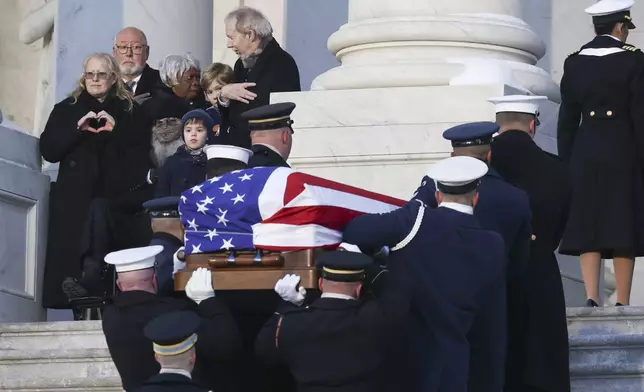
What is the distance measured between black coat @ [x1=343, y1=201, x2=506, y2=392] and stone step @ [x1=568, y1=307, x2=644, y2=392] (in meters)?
1.42

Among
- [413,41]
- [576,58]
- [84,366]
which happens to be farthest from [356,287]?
[413,41]

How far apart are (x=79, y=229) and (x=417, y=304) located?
431cm

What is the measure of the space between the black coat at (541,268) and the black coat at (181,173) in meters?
2.07

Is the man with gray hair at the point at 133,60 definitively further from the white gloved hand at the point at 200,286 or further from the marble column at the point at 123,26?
the white gloved hand at the point at 200,286

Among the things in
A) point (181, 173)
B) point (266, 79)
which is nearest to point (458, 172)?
point (181, 173)

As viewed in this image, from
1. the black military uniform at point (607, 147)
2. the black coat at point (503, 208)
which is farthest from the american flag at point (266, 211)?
the black military uniform at point (607, 147)

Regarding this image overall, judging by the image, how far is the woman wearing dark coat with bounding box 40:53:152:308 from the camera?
600 inches

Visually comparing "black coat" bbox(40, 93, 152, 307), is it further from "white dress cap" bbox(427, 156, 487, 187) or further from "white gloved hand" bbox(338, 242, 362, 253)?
"white dress cap" bbox(427, 156, 487, 187)

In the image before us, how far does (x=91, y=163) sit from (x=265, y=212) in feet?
13.0

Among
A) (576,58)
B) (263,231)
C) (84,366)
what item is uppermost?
(576,58)

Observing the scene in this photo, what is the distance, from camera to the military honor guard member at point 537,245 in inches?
491

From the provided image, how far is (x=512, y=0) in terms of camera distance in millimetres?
16172

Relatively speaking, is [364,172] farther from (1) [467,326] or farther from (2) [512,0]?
(1) [467,326]

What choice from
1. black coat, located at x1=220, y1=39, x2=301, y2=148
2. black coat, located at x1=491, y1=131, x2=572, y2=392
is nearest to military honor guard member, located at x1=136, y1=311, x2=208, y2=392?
black coat, located at x1=491, y1=131, x2=572, y2=392
